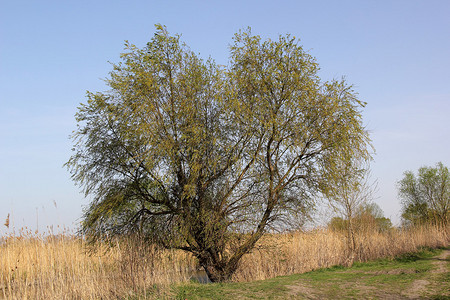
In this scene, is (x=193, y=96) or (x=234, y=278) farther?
(x=234, y=278)

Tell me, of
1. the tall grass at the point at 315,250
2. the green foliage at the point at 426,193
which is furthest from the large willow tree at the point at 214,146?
the green foliage at the point at 426,193

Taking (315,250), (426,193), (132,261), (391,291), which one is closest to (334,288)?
(391,291)

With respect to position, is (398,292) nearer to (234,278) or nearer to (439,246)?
(234,278)

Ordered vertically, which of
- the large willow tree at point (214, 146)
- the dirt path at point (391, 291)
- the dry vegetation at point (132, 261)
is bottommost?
the dirt path at point (391, 291)

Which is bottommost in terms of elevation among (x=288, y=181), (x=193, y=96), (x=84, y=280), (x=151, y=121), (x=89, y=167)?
(x=84, y=280)

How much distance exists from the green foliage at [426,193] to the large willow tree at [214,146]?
28580mm

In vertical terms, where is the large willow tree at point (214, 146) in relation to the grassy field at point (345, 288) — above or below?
above

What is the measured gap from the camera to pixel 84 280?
1002cm

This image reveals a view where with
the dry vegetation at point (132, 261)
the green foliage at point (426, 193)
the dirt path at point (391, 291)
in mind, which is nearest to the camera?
the dirt path at point (391, 291)

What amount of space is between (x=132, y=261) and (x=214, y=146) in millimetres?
4828

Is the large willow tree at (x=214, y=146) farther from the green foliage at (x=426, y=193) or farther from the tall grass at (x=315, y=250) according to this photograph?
the green foliage at (x=426, y=193)

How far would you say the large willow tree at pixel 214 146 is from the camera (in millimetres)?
13109

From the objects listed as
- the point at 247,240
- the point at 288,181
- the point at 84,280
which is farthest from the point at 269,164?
the point at 84,280

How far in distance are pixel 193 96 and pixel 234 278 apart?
727 cm
